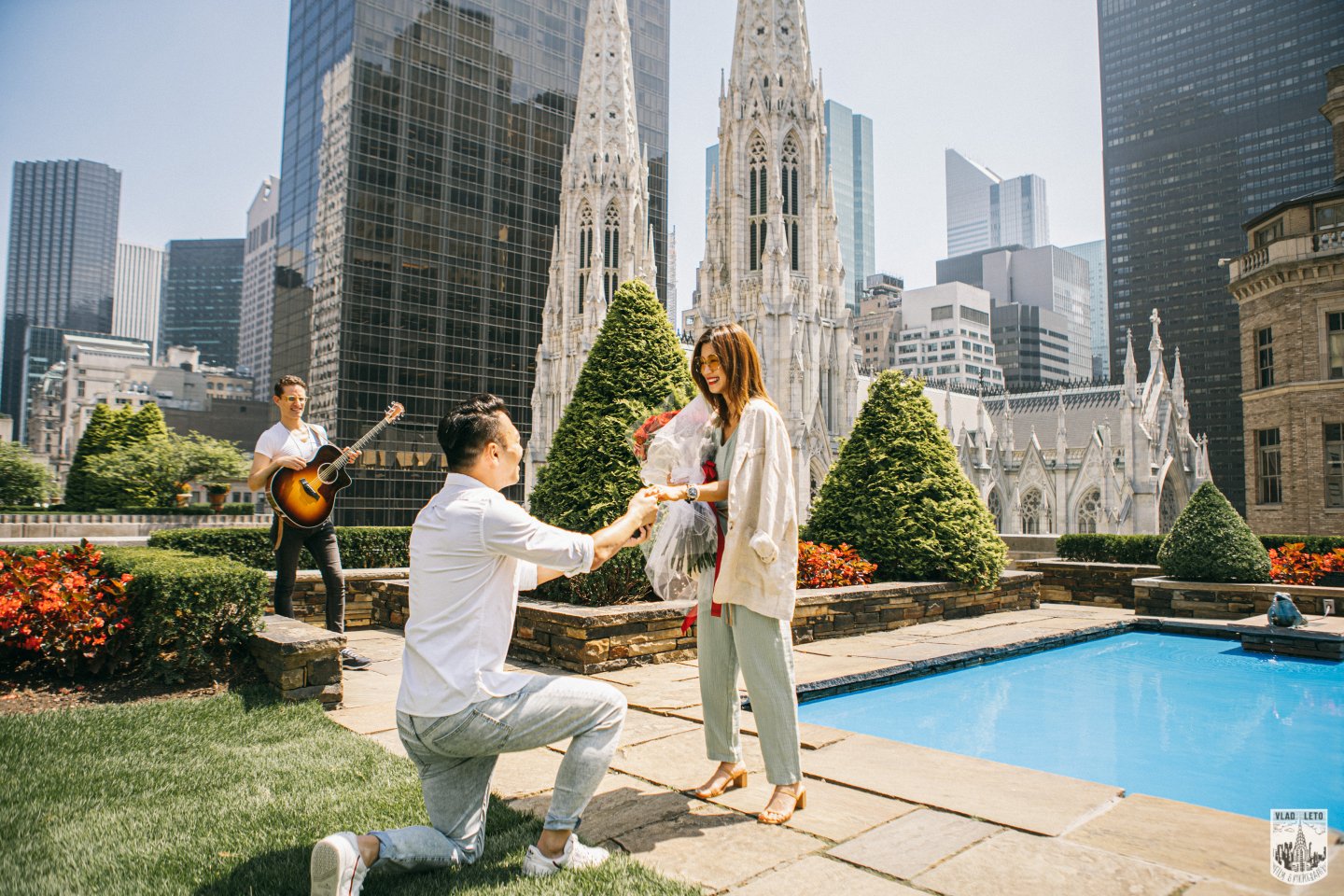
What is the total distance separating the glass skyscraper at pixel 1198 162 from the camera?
66.9 meters

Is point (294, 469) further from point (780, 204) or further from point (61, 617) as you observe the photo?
point (780, 204)

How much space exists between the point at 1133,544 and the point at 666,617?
12580mm

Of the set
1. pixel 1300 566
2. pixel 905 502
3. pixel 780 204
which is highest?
pixel 780 204

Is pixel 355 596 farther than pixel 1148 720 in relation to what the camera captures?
Yes

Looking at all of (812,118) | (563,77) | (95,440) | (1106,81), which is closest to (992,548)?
(95,440)

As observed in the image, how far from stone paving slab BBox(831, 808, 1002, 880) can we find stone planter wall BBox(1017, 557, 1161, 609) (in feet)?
37.4

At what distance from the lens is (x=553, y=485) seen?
28.9 feet

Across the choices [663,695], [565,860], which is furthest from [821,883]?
[663,695]

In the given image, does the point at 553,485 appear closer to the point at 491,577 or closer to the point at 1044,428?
the point at 491,577

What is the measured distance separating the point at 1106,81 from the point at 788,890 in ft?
356

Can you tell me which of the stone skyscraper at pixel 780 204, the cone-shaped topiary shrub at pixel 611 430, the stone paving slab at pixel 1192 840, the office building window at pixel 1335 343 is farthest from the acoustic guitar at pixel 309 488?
the stone skyscraper at pixel 780 204

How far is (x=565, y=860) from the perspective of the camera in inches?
117

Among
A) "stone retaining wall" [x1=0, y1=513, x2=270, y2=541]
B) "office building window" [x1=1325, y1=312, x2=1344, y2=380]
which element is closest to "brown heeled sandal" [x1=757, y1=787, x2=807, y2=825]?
"stone retaining wall" [x1=0, y1=513, x2=270, y2=541]

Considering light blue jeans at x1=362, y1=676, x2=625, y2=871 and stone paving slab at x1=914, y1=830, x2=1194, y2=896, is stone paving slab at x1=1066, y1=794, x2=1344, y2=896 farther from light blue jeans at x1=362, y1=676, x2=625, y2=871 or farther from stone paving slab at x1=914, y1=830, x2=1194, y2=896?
light blue jeans at x1=362, y1=676, x2=625, y2=871
